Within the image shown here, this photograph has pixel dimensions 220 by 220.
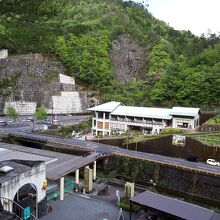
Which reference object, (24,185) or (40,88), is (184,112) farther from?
(40,88)

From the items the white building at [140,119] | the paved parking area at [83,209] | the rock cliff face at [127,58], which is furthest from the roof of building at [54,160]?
the rock cliff face at [127,58]

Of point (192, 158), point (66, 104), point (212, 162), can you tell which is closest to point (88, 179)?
point (192, 158)

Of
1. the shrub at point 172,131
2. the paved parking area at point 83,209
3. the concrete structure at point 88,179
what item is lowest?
the paved parking area at point 83,209

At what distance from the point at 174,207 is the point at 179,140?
594 inches

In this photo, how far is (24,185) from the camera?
15648 mm

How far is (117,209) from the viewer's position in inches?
824

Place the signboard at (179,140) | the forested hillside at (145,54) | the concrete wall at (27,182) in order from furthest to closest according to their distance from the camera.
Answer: the forested hillside at (145,54) < the signboard at (179,140) < the concrete wall at (27,182)

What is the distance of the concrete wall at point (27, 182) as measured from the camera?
14256 millimetres

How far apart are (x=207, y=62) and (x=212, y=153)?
29.8 m

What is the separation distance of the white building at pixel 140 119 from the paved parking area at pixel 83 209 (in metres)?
18.3

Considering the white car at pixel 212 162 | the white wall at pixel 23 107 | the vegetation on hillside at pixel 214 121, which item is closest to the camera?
the white car at pixel 212 162

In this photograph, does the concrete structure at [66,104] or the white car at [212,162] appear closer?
the white car at [212,162]

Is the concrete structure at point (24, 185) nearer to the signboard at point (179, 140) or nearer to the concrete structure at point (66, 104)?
the signboard at point (179, 140)

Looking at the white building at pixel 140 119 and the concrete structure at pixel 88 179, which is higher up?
the white building at pixel 140 119
